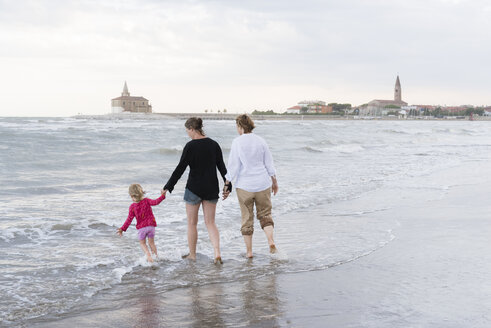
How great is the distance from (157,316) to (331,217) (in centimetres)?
513

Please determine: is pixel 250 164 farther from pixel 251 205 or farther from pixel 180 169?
pixel 180 169

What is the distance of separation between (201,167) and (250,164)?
22.3 inches

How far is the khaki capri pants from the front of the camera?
19.5ft

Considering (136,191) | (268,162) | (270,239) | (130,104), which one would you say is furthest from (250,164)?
(130,104)

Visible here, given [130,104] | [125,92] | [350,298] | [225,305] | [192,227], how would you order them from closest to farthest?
1. [225,305]
2. [350,298]
3. [192,227]
4. [130,104]
5. [125,92]

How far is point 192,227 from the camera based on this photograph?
5.98 m

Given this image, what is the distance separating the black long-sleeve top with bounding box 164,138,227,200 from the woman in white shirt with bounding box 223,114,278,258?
17 cm

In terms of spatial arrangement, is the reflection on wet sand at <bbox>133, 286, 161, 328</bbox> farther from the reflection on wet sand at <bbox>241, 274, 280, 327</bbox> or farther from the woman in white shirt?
the woman in white shirt

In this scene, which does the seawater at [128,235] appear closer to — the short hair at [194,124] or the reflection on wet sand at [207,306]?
the reflection on wet sand at [207,306]

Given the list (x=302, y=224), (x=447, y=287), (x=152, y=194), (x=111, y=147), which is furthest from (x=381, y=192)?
(x=111, y=147)

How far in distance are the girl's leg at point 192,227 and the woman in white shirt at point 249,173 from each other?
17.1 inches

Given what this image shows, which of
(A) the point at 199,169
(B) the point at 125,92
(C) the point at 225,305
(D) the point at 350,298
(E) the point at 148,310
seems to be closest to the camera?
(E) the point at 148,310

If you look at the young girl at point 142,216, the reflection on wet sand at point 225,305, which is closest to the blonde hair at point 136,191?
the young girl at point 142,216

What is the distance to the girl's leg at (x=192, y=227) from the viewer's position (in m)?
5.87
